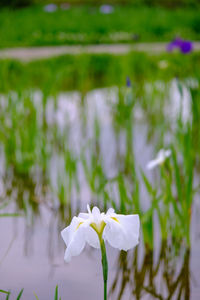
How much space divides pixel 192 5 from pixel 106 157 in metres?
8.29

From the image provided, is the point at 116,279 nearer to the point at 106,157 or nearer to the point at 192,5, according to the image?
the point at 106,157

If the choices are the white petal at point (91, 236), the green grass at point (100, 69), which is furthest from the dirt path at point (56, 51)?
the white petal at point (91, 236)

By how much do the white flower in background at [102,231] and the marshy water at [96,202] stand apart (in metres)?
0.45

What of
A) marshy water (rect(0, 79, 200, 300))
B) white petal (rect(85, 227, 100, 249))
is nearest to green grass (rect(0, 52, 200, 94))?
marshy water (rect(0, 79, 200, 300))

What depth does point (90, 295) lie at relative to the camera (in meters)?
1.15

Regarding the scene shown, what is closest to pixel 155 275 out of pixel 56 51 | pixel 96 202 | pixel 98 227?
pixel 96 202

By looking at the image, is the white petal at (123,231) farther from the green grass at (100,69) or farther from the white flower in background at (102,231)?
the green grass at (100,69)

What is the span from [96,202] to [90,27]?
5.02m

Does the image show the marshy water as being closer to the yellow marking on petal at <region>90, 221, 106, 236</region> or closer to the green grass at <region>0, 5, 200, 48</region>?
the yellow marking on petal at <region>90, 221, 106, 236</region>

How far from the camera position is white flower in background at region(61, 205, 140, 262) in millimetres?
710

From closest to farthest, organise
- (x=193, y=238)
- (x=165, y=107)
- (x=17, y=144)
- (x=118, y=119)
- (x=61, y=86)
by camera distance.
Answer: (x=193, y=238)
(x=17, y=144)
(x=118, y=119)
(x=165, y=107)
(x=61, y=86)

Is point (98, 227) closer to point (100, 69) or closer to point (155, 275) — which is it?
point (155, 275)

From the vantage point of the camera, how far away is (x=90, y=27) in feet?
20.7

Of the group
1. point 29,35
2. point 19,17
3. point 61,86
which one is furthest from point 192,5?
point 61,86
